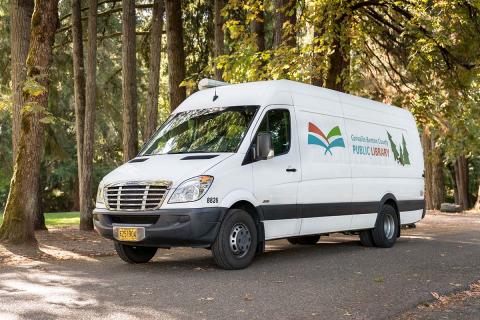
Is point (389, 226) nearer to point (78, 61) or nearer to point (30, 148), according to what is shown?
point (30, 148)

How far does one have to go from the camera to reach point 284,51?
14711 millimetres

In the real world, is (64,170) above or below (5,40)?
below

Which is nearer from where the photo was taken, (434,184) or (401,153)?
(401,153)

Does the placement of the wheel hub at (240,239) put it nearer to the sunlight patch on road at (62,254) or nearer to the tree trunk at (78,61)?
the sunlight patch on road at (62,254)

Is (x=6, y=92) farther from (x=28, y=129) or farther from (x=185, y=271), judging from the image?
(x=185, y=271)

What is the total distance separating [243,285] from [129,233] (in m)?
1.85

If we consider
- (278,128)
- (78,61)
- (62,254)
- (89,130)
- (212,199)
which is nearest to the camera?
(212,199)

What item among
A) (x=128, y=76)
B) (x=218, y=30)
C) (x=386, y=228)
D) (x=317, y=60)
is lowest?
(x=386, y=228)

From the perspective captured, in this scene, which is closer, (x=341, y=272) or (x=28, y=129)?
(x=341, y=272)

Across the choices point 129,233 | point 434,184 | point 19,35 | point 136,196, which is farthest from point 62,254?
point 434,184

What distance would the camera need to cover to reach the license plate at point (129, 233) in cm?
827

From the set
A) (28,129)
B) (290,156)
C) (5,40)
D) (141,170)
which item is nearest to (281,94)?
(290,156)

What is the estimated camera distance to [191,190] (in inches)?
317

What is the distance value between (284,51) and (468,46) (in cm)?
497
